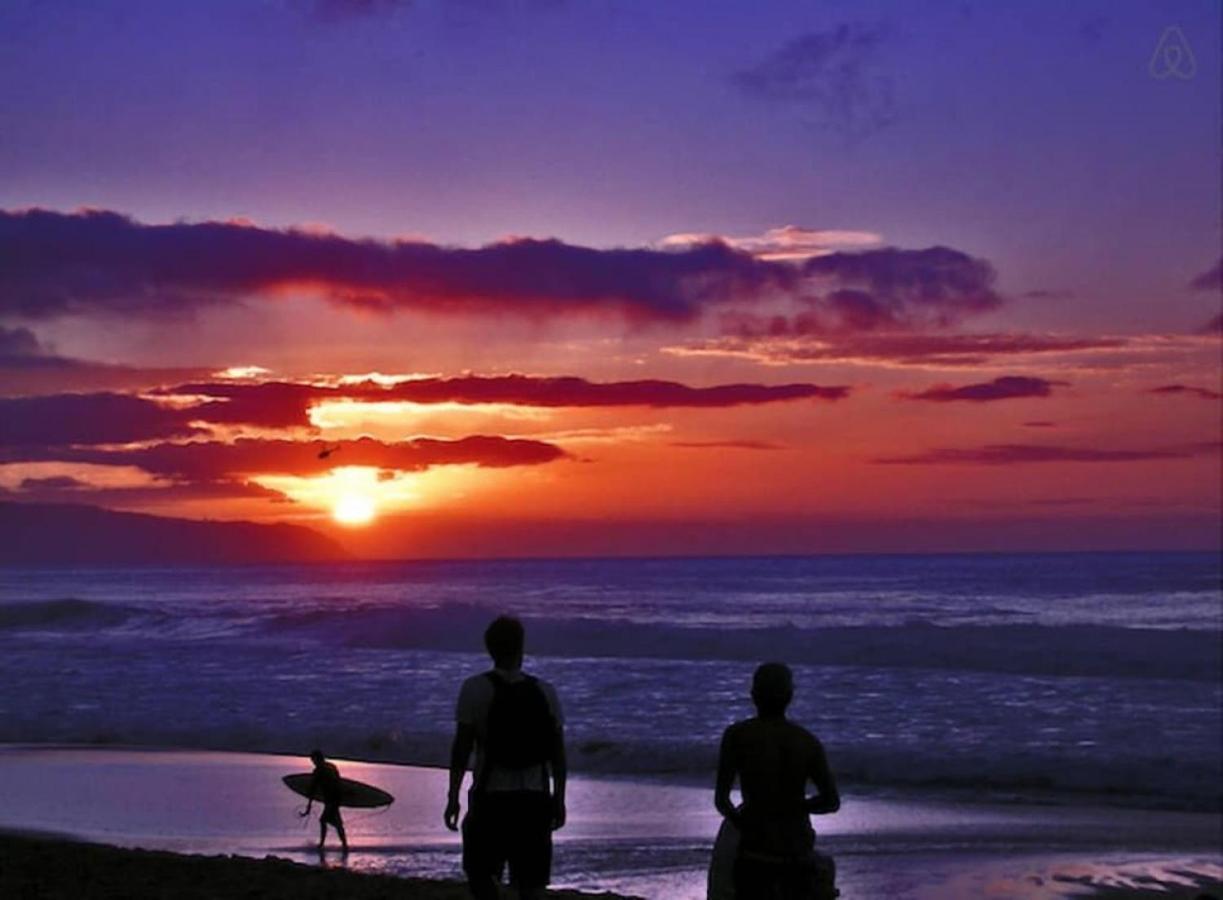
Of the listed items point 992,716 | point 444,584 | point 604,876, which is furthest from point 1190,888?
point 444,584

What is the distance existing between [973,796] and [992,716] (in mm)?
8353

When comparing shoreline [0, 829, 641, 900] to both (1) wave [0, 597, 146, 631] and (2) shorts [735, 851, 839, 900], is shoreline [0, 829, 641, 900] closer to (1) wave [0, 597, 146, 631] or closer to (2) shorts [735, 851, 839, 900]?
(2) shorts [735, 851, 839, 900]

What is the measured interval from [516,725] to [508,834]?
1.58 feet

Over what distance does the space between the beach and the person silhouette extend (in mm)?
5388

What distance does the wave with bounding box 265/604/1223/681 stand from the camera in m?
38.8

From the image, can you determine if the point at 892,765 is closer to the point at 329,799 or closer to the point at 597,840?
the point at 597,840

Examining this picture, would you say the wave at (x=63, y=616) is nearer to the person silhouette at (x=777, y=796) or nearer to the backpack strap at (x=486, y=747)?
the backpack strap at (x=486, y=747)

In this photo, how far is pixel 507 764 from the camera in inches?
245

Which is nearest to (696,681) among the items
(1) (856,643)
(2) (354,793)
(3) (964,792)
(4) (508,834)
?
(1) (856,643)

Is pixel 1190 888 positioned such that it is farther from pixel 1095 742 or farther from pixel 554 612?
pixel 554 612

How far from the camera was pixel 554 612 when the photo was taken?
240ft

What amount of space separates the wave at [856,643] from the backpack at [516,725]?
31.6m

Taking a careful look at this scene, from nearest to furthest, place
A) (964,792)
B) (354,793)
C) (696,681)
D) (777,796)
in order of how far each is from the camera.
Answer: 1. (777,796)
2. (354,793)
3. (964,792)
4. (696,681)

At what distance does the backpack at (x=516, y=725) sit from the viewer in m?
6.18
